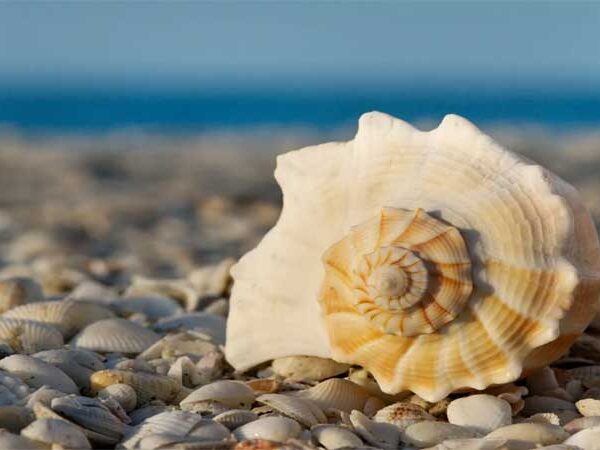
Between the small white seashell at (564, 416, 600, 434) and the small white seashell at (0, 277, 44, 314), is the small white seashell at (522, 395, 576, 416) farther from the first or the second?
the small white seashell at (0, 277, 44, 314)

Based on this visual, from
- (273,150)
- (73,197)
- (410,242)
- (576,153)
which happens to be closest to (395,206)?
(410,242)

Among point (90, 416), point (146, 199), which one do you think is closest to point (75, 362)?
point (90, 416)

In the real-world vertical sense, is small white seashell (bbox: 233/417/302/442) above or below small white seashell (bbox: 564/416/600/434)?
below

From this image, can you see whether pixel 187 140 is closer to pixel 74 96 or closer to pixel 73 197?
pixel 73 197

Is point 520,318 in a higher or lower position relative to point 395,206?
lower

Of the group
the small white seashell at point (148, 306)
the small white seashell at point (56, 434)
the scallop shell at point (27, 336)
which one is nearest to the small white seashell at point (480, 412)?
the small white seashell at point (56, 434)

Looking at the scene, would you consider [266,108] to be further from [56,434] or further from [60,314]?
[56,434]

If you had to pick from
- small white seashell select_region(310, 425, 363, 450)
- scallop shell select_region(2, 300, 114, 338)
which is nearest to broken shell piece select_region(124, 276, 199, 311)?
scallop shell select_region(2, 300, 114, 338)
